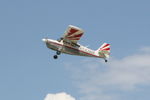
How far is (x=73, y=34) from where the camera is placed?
71.0 m

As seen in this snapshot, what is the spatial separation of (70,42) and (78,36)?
1.70 m

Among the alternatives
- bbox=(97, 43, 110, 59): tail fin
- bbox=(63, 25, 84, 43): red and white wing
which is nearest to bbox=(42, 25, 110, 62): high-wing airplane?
bbox=(63, 25, 84, 43): red and white wing

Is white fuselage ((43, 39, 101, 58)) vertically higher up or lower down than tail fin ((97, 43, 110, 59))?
lower down

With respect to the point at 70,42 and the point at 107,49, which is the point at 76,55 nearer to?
the point at 70,42

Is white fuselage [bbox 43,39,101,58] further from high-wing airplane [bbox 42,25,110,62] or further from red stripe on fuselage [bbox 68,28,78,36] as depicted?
red stripe on fuselage [bbox 68,28,78,36]

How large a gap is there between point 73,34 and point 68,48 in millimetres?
2502

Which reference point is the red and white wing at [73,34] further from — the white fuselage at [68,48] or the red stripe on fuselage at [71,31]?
the white fuselage at [68,48]

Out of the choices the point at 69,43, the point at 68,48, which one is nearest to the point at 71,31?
the point at 69,43

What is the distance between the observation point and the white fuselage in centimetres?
7056

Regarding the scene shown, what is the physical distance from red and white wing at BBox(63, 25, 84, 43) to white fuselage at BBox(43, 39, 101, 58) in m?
0.89

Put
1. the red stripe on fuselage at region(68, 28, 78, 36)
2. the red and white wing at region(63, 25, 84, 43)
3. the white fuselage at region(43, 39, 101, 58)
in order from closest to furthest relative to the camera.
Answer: the red and white wing at region(63, 25, 84, 43) → the red stripe on fuselage at region(68, 28, 78, 36) → the white fuselage at region(43, 39, 101, 58)

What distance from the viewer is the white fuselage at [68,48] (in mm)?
70562

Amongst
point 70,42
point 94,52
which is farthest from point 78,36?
point 94,52

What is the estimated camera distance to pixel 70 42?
71875 mm
